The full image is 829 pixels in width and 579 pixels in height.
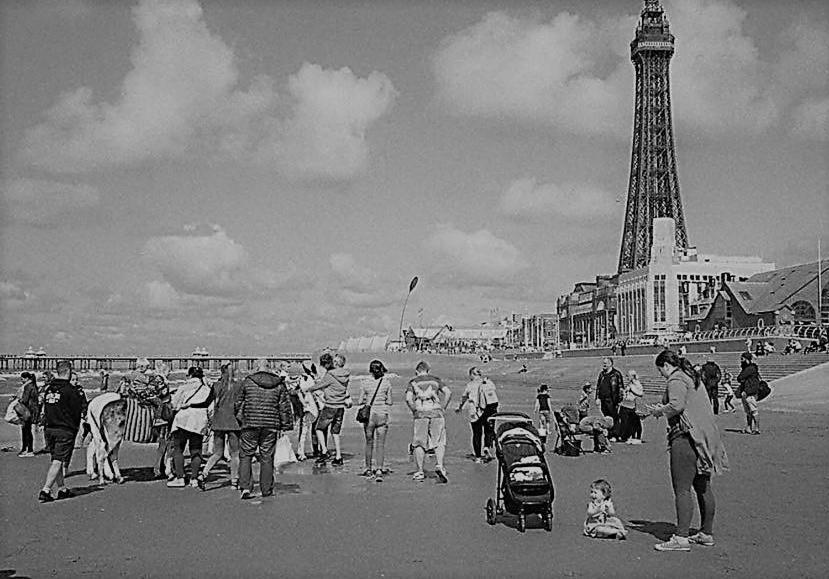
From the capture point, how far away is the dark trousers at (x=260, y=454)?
10616mm

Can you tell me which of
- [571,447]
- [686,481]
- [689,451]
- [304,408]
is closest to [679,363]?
[689,451]

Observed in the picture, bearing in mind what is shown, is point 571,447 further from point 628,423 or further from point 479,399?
point 628,423

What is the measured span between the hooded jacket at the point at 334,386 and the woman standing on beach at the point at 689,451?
6175 mm

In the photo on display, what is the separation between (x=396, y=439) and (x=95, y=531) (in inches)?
397

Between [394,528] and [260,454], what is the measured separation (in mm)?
2570

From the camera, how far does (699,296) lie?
102 meters

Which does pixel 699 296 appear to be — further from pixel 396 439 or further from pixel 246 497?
pixel 246 497

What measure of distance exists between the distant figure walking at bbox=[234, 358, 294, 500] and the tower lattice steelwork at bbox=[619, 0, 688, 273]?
122m

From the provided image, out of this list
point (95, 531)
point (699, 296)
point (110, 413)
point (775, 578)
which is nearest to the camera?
point (775, 578)

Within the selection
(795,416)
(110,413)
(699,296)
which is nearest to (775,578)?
(110,413)

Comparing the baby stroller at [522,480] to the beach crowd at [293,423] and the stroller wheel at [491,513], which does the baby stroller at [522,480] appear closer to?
the stroller wheel at [491,513]

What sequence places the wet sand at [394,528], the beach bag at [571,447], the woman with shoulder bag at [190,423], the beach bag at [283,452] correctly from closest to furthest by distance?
1. the wet sand at [394,528]
2. the woman with shoulder bag at [190,423]
3. the beach bag at [283,452]
4. the beach bag at [571,447]

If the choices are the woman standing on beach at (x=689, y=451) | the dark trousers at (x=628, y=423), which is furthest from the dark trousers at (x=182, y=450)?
the dark trousers at (x=628, y=423)

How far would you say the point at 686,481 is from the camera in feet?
25.9
